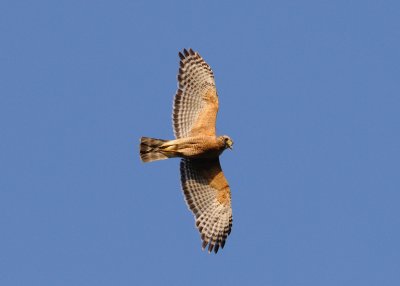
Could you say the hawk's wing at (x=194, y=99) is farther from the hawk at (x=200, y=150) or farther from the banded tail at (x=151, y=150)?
the banded tail at (x=151, y=150)

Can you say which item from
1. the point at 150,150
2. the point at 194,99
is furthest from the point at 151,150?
the point at 194,99

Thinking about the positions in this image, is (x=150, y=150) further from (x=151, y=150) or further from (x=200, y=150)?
(x=200, y=150)

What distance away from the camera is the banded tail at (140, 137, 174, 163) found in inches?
775

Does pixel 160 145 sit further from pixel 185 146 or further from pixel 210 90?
pixel 210 90

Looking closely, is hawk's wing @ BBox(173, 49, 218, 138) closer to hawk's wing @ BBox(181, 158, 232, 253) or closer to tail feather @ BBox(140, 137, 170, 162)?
tail feather @ BBox(140, 137, 170, 162)

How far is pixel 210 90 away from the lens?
67.7 ft

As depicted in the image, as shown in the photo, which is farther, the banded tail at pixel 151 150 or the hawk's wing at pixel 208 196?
the hawk's wing at pixel 208 196

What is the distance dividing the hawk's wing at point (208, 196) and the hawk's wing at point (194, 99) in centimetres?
71

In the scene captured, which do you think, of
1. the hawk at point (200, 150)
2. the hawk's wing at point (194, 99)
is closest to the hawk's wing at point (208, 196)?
the hawk at point (200, 150)

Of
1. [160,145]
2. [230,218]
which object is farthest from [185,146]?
[230,218]

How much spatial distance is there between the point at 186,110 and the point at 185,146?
0.97 metres

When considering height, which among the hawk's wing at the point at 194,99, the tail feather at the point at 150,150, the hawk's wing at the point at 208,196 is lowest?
the hawk's wing at the point at 208,196

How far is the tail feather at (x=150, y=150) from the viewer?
19688mm

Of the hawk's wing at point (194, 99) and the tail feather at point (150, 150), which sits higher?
the hawk's wing at point (194, 99)
